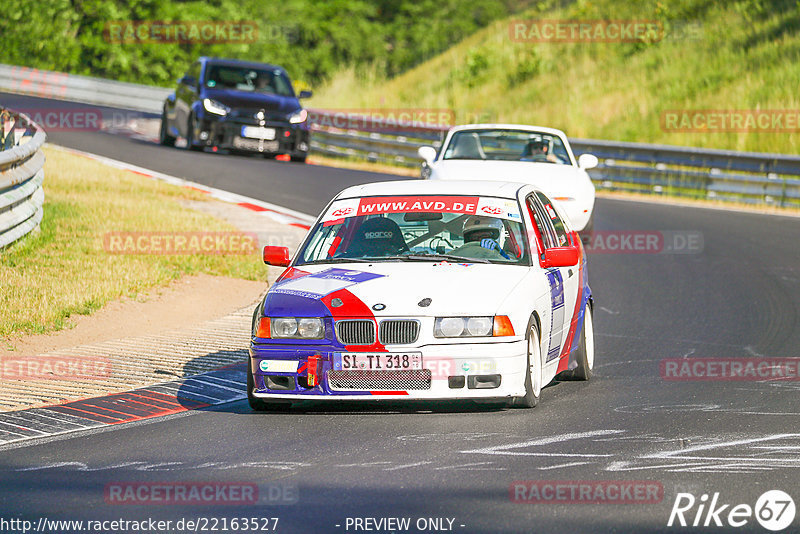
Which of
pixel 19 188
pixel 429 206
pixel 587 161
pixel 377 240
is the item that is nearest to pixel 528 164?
pixel 587 161

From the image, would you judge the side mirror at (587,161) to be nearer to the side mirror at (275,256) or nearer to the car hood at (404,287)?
the car hood at (404,287)

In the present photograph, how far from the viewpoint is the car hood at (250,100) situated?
86.4 feet

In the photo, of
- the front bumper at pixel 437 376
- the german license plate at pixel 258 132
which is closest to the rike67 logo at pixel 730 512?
the front bumper at pixel 437 376

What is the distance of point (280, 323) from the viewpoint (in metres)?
8.41

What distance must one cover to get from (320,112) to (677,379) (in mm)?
23401

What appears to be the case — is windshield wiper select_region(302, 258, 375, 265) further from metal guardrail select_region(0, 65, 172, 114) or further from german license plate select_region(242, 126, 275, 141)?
metal guardrail select_region(0, 65, 172, 114)

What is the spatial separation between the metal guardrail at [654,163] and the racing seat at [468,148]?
8878 millimetres

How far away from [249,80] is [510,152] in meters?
10.9

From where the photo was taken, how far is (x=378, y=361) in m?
8.17

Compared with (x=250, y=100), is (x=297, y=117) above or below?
below

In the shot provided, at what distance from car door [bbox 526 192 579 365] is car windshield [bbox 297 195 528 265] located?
0.30 metres

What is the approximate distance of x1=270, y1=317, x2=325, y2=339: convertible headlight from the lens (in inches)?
328

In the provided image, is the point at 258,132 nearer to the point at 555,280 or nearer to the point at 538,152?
the point at 538,152

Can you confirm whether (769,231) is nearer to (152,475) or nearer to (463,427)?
(463,427)
